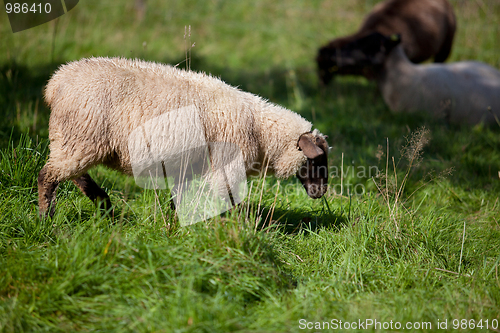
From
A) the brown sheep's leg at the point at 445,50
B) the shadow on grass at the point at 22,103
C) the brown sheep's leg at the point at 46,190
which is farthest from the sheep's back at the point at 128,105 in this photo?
the brown sheep's leg at the point at 445,50

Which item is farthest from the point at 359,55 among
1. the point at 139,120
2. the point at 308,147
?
the point at 139,120

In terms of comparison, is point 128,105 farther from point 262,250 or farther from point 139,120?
point 262,250

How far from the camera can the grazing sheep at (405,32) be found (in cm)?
682

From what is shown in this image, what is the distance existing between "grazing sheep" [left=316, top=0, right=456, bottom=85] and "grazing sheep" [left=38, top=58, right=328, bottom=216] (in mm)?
4006

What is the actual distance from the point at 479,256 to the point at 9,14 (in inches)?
349

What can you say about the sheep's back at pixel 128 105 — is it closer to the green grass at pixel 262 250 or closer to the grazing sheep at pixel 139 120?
the grazing sheep at pixel 139 120

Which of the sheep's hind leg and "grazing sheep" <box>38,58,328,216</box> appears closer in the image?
"grazing sheep" <box>38,58,328,216</box>

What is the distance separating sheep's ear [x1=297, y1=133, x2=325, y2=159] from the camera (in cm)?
304

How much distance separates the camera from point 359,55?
22.0 ft

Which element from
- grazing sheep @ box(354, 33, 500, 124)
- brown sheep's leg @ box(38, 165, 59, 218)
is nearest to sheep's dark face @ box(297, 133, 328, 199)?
brown sheep's leg @ box(38, 165, 59, 218)

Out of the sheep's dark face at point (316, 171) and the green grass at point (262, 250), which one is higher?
the sheep's dark face at point (316, 171)

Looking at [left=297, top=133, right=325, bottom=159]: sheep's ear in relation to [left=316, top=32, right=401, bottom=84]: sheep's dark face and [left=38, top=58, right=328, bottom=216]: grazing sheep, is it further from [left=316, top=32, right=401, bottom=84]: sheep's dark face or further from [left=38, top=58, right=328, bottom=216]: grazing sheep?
[left=316, top=32, right=401, bottom=84]: sheep's dark face

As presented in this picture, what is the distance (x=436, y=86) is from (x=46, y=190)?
5814 millimetres

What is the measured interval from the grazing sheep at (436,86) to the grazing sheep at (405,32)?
33 centimetres
